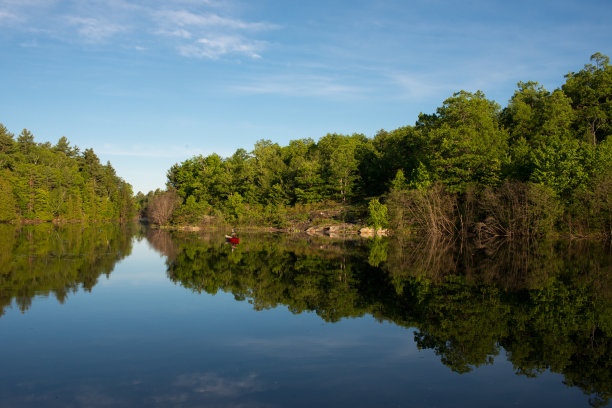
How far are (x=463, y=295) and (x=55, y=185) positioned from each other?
3580 inches

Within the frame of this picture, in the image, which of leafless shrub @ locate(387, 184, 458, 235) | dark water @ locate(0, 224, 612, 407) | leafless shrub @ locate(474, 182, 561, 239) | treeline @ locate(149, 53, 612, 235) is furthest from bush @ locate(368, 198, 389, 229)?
dark water @ locate(0, 224, 612, 407)

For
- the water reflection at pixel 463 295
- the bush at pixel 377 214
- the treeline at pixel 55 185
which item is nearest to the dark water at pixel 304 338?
the water reflection at pixel 463 295

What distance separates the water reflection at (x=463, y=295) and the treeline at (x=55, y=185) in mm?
64597

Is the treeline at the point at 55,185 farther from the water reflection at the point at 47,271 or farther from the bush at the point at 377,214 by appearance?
the bush at the point at 377,214

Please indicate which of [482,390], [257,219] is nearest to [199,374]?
[482,390]

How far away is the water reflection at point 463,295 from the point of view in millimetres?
9719

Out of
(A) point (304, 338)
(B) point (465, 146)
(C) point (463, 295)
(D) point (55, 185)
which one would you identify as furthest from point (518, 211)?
(D) point (55, 185)

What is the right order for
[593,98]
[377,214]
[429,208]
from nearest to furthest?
[429,208], [377,214], [593,98]

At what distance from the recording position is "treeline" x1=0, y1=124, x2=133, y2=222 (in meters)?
76.2

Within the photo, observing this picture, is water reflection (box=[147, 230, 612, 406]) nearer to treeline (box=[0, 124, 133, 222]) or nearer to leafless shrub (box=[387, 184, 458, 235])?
leafless shrub (box=[387, 184, 458, 235])

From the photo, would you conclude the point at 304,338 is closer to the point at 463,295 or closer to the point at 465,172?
the point at 463,295

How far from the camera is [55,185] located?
84562 mm

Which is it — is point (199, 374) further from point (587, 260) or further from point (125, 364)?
point (587, 260)

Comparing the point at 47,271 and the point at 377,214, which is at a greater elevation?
the point at 377,214
